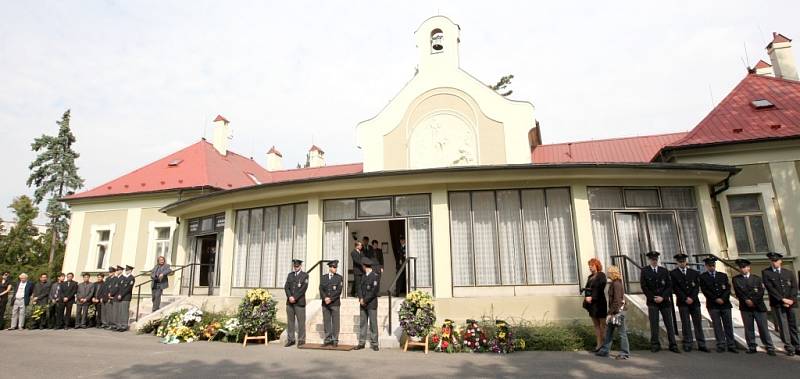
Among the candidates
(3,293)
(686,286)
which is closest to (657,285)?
(686,286)

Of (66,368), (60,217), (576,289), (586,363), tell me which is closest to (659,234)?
(576,289)

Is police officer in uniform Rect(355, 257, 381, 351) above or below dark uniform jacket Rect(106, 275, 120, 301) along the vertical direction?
below

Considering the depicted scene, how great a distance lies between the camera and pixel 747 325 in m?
7.00

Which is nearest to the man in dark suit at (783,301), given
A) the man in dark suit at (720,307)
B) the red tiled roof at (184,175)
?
the man in dark suit at (720,307)

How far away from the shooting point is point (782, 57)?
1436 centimetres

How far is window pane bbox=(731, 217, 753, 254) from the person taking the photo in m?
10.6

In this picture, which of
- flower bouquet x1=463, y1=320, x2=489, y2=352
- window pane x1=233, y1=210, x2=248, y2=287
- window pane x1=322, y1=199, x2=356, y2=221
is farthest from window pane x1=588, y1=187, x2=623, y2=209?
window pane x1=233, y1=210, x2=248, y2=287

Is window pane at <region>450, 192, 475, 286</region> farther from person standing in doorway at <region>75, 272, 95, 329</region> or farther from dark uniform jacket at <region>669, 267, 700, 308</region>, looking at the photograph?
person standing in doorway at <region>75, 272, 95, 329</region>

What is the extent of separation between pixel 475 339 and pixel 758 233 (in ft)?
26.7

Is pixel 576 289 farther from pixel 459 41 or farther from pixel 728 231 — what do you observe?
pixel 459 41

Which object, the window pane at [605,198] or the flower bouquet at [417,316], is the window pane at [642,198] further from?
the flower bouquet at [417,316]

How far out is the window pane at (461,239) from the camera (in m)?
9.45

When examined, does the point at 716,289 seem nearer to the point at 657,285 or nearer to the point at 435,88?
the point at 657,285

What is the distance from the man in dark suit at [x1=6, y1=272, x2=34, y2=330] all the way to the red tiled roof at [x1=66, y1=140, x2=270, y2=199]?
5.70m
